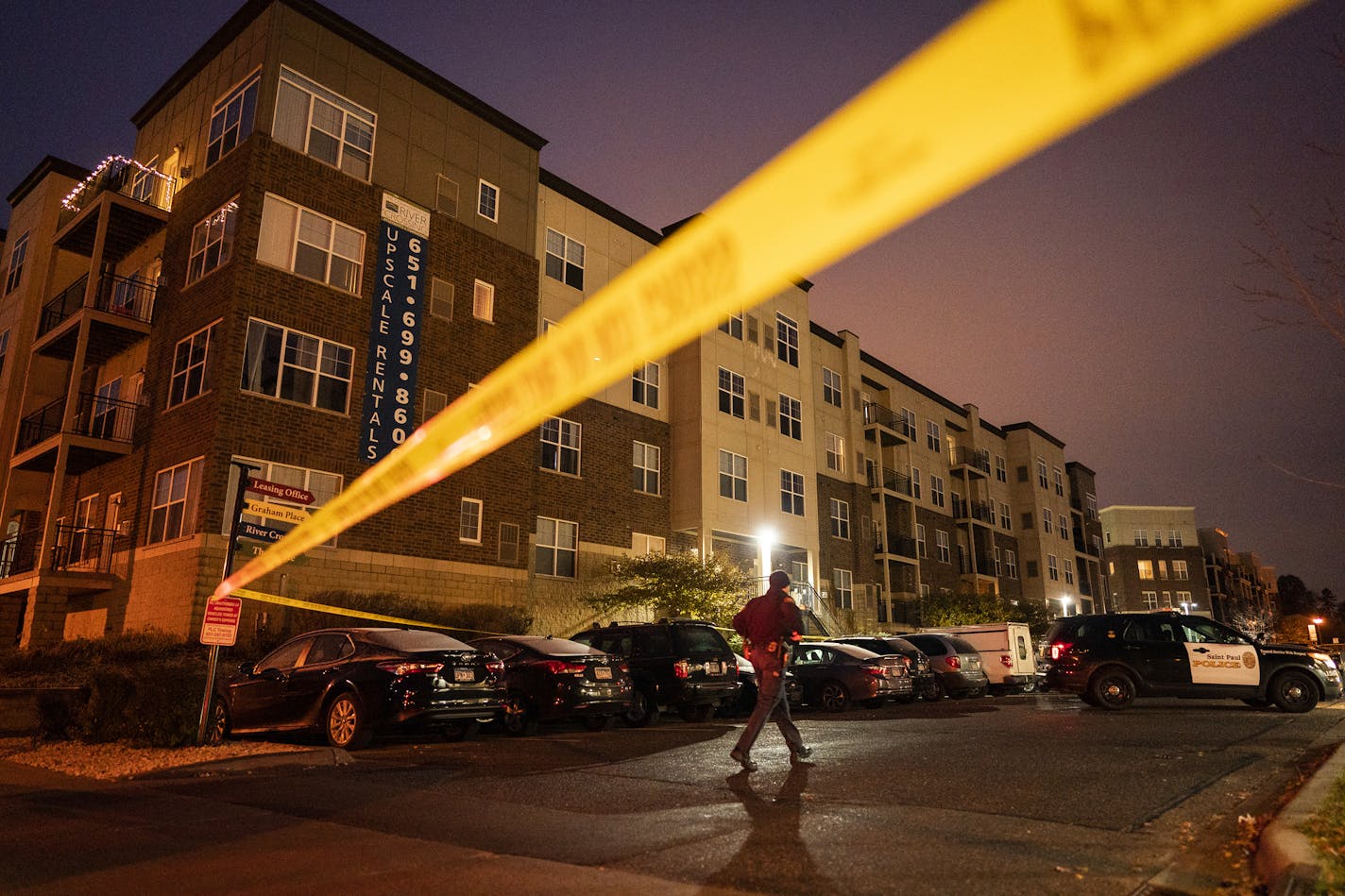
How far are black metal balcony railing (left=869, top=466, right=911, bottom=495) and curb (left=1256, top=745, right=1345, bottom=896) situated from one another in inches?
1446

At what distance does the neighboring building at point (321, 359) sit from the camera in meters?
20.6

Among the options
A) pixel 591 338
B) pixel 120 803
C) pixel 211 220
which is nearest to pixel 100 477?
pixel 211 220

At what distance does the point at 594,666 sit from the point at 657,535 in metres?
17.0

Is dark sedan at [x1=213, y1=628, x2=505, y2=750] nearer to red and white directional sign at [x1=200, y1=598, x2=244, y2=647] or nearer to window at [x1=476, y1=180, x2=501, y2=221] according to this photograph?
red and white directional sign at [x1=200, y1=598, x2=244, y2=647]

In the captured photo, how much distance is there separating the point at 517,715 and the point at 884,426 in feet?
111

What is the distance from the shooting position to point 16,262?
29672 mm

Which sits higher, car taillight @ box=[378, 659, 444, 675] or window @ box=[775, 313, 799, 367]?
window @ box=[775, 313, 799, 367]

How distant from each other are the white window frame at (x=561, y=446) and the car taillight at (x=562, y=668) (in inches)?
549

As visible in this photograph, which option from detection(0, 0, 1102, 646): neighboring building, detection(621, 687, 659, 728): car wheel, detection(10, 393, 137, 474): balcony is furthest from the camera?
A: detection(10, 393, 137, 474): balcony

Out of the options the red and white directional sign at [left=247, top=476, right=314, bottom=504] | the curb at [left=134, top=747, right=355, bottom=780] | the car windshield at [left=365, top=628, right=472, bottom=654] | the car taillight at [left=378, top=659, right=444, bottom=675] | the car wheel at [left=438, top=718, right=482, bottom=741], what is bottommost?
the curb at [left=134, top=747, right=355, bottom=780]

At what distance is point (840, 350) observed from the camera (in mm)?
42625

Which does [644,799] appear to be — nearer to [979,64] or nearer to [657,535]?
[979,64]

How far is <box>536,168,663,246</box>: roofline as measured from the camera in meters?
29.0

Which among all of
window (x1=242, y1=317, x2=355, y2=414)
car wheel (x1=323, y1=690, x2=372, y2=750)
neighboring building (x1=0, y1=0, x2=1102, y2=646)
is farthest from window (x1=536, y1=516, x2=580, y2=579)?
car wheel (x1=323, y1=690, x2=372, y2=750)
